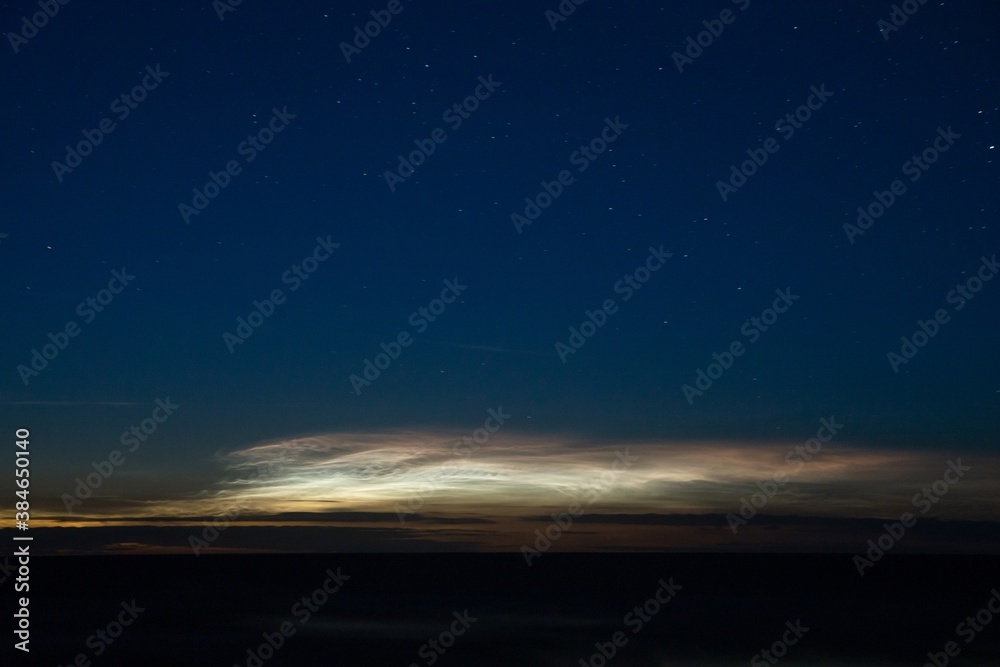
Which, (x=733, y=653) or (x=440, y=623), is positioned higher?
(x=440, y=623)

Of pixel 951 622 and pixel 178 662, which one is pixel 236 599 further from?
pixel 951 622

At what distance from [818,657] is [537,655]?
22.1ft

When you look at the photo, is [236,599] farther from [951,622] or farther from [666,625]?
Answer: [951,622]

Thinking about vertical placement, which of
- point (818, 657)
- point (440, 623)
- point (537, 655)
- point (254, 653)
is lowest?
point (818, 657)

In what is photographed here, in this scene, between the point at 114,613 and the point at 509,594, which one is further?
the point at 509,594

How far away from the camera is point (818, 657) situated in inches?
814

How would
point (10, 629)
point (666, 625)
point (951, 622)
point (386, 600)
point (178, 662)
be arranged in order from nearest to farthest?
point (178, 662), point (10, 629), point (666, 625), point (951, 622), point (386, 600)

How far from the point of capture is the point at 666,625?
89.2 ft

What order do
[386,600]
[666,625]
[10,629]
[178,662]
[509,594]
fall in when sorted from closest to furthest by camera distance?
[178,662], [10,629], [666,625], [386,600], [509,594]

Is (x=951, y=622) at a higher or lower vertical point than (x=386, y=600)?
lower

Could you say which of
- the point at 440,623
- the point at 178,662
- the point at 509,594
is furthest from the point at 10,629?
the point at 509,594

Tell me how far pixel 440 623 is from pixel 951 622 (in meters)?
17.4

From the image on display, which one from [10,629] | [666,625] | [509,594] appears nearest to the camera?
[10,629]

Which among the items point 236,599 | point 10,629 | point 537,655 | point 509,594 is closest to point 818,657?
point 537,655
